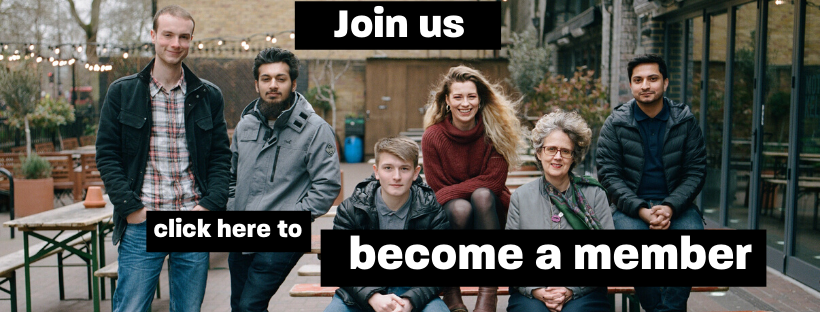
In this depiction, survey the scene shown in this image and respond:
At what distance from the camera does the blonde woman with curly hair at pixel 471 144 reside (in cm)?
379

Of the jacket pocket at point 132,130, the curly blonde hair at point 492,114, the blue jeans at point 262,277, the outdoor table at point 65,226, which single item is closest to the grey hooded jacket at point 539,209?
the curly blonde hair at point 492,114

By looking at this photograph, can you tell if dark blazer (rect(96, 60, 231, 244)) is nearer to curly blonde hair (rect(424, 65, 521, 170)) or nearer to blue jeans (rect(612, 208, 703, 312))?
curly blonde hair (rect(424, 65, 521, 170))

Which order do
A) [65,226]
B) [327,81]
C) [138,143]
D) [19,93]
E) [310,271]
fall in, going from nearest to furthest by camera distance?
[138,143], [310,271], [65,226], [19,93], [327,81]

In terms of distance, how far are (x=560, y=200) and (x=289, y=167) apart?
54.7 inches

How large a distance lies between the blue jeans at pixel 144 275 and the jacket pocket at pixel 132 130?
0.37 metres

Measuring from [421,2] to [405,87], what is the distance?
47.3 feet

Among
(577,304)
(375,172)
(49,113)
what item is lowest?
(577,304)

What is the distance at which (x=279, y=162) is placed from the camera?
3.51m

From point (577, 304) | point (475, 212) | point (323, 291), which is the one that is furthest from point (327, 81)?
point (577, 304)

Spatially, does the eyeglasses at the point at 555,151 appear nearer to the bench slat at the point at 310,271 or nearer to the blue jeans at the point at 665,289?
the blue jeans at the point at 665,289

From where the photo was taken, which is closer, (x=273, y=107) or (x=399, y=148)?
(x=399, y=148)

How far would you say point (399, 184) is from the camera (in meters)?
3.41

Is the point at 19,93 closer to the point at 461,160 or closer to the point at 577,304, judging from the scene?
the point at 461,160

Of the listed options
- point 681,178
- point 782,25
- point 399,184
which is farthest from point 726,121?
point 399,184
